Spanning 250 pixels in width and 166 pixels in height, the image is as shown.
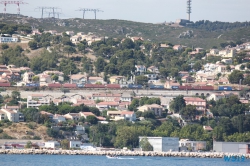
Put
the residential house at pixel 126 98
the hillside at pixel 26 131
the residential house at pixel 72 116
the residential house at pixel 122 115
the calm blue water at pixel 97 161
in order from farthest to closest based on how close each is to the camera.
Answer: the residential house at pixel 126 98
the residential house at pixel 122 115
the residential house at pixel 72 116
the hillside at pixel 26 131
the calm blue water at pixel 97 161

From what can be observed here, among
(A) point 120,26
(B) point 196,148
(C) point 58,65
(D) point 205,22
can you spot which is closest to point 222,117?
(B) point 196,148

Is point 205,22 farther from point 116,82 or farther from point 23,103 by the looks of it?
point 23,103

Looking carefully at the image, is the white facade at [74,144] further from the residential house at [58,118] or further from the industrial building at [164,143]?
the residential house at [58,118]

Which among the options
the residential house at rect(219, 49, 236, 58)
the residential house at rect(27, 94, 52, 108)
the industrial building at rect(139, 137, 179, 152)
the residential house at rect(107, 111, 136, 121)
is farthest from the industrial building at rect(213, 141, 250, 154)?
the residential house at rect(219, 49, 236, 58)

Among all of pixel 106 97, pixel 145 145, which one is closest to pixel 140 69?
pixel 106 97

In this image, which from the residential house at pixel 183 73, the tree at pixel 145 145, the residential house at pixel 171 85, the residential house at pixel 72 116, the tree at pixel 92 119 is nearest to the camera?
the tree at pixel 145 145

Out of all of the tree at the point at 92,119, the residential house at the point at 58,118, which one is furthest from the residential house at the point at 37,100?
the tree at the point at 92,119

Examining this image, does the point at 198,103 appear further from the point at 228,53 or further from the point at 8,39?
the point at 8,39
